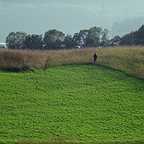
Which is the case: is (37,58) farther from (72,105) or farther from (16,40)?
(16,40)

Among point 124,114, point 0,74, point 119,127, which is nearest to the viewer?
point 119,127

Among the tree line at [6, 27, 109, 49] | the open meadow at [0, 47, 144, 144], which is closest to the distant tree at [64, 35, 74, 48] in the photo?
the tree line at [6, 27, 109, 49]

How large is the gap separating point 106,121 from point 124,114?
1.77 meters

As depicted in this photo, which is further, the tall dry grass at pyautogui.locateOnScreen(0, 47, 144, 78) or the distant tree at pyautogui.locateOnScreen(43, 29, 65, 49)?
the distant tree at pyautogui.locateOnScreen(43, 29, 65, 49)

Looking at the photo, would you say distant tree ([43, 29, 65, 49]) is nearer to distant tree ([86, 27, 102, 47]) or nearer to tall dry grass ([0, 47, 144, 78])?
distant tree ([86, 27, 102, 47])

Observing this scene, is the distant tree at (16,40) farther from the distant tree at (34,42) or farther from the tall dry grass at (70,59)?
the tall dry grass at (70,59)

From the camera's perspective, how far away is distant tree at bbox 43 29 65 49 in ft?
205

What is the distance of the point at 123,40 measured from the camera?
Result: 66375mm

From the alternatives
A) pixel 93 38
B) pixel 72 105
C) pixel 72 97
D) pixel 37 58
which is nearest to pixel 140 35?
pixel 93 38

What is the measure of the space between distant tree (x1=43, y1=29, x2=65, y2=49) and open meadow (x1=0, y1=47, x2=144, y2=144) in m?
24.1

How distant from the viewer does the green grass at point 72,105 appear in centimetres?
1973

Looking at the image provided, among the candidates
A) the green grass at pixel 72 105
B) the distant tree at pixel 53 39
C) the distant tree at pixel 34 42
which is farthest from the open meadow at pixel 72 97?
the distant tree at pixel 53 39

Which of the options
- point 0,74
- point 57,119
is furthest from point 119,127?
point 0,74

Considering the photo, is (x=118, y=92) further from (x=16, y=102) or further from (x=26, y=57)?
(x=26, y=57)
